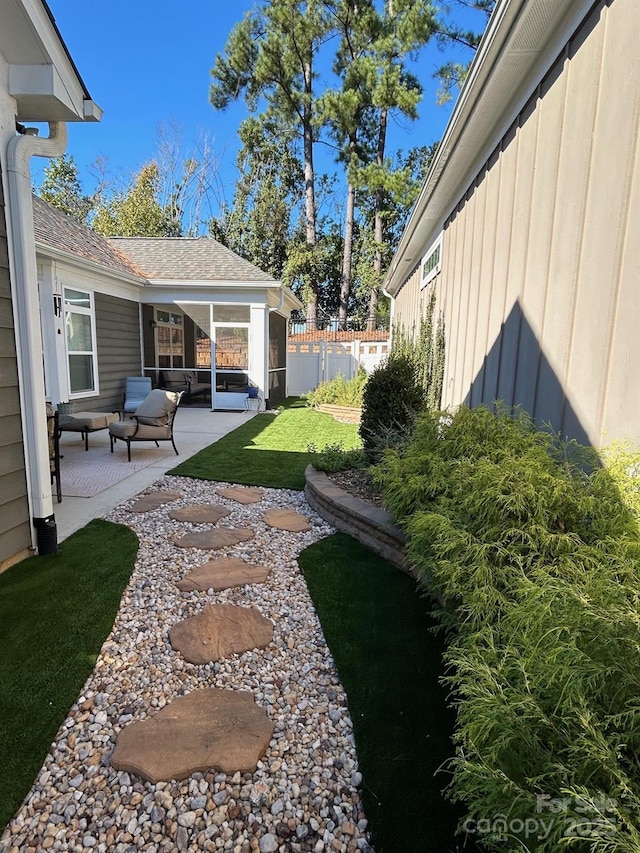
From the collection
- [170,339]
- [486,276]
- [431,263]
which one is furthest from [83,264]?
[486,276]

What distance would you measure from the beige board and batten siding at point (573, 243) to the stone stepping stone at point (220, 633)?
6.75ft

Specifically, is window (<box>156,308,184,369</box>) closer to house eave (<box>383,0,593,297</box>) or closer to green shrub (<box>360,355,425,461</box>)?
green shrub (<box>360,355,425,461</box>)

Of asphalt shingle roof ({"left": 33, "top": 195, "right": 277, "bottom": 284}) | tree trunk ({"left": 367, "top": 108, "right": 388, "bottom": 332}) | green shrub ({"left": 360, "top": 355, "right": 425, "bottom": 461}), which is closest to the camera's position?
green shrub ({"left": 360, "top": 355, "right": 425, "bottom": 461})

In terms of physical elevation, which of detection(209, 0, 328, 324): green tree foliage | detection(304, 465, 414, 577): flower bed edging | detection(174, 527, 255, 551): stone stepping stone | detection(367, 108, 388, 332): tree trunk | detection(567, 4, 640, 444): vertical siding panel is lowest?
detection(174, 527, 255, 551): stone stepping stone

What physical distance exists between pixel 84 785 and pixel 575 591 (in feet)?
5.99

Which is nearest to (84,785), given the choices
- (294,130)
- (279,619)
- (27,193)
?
(279,619)

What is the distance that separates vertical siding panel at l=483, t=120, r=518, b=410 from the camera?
11.8 feet

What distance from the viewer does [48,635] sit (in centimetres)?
254

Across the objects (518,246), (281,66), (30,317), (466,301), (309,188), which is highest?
(281,66)

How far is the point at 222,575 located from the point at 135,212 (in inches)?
1002

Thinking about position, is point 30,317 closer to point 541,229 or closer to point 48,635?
point 48,635

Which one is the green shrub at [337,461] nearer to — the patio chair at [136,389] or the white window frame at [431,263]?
the white window frame at [431,263]

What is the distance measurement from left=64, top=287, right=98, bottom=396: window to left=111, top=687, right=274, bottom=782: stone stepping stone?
769cm

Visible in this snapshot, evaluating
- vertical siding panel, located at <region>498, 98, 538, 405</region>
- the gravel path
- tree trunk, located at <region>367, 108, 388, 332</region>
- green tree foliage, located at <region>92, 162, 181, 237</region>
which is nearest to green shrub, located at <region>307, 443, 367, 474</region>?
vertical siding panel, located at <region>498, 98, 538, 405</region>
